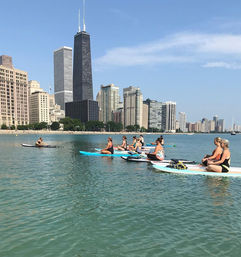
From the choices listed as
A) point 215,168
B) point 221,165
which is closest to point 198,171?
point 215,168

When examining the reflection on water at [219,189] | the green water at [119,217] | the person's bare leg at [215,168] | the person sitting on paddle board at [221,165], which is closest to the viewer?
the green water at [119,217]

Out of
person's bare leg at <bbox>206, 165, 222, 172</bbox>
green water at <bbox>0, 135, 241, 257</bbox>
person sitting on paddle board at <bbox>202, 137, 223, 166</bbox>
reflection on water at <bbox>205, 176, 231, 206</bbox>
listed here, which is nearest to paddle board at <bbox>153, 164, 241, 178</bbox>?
person's bare leg at <bbox>206, 165, 222, 172</bbox>

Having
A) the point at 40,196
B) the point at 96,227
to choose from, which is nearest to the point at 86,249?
the point at 96,227

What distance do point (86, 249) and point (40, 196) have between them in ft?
21.6

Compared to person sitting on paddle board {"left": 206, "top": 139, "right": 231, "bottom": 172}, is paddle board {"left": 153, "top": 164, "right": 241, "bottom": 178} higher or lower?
lower

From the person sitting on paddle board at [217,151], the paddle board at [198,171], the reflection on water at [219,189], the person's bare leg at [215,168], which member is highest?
the person sitting on paddle board at [217,151]

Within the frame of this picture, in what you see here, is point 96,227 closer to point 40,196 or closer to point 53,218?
point 53,218

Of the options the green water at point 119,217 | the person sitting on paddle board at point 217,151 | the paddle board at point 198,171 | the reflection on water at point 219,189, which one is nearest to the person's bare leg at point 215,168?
the paddle board at point 198,171

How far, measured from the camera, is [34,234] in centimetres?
848

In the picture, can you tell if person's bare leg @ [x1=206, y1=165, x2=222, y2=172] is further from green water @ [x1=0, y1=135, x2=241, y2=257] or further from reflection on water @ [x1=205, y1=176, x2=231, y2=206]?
green water @ [x1=0, y1=135, x2=241, y2=257]

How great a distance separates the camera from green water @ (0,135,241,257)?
7.67 meters

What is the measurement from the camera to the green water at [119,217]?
25.2ft

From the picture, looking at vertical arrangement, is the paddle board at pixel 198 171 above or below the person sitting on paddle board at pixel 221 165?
below

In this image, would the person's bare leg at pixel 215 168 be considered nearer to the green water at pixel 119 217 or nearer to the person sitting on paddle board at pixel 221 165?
the person sitting on paddle board at pixel 221 165
